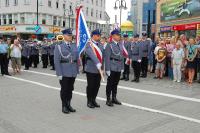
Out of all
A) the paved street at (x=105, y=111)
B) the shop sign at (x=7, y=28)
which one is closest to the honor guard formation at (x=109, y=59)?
the paved street at (x=105, y=111)

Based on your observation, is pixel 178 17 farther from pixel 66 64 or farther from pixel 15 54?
pixel 66 64

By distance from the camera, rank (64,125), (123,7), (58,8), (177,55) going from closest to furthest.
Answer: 1. (64,125)
2. (177,55)
3. (123,7)
4. (58,8)

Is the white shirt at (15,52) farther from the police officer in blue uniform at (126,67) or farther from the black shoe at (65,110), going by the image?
the black shoe at (65,110)

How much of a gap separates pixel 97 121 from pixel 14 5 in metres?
57.5

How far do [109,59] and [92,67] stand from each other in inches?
24.0

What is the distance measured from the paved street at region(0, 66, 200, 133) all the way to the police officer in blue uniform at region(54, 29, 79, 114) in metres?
0.51

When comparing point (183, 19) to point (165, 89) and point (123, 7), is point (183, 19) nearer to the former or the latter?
point (123, 7)

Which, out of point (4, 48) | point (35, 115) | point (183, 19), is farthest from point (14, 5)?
point (35, 115)

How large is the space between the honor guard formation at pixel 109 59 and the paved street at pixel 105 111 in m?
0.56

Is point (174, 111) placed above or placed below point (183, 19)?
below

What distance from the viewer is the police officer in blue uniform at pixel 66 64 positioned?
24.7ft

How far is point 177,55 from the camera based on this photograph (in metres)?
13.2

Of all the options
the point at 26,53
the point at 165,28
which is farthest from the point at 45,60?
the point at 165,28

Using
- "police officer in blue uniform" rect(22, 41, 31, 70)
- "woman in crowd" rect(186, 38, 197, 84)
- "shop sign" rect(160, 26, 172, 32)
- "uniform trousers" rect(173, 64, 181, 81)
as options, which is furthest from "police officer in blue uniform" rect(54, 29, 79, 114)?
"shop sign" rect(160, 26, 172, 32)
